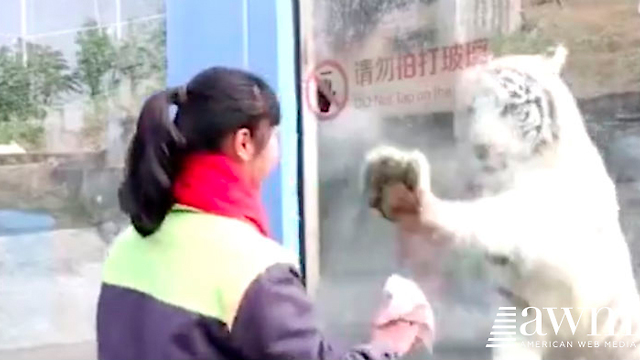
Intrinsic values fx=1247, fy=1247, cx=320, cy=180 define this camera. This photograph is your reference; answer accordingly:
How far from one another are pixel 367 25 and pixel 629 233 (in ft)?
3.25

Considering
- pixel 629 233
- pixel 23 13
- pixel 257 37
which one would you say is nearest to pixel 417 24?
pixel 257 37

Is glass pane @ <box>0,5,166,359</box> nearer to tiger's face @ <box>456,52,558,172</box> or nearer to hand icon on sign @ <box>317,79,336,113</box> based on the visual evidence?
hand icon on sign @ <box>317,79,336,113</box>

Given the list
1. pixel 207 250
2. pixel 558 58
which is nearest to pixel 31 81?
pixel 558 58

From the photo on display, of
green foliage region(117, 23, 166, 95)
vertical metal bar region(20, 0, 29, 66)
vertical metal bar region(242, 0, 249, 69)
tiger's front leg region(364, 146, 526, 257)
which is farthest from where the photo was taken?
vertical metal bar region(20, 0, 29, 66)

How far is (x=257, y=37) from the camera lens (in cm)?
379

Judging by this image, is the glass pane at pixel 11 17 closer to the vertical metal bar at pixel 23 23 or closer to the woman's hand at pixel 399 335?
the vertical metal bar at pixel 23 23

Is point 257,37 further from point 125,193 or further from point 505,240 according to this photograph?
point 125,193

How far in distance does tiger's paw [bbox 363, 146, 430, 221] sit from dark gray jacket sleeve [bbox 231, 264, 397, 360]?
60.7 inches

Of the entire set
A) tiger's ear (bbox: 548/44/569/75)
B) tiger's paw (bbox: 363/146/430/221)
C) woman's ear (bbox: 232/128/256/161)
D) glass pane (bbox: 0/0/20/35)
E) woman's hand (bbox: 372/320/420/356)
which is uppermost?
glass pane (bbox: 0/0/20/35)

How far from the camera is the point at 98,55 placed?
4184 mm

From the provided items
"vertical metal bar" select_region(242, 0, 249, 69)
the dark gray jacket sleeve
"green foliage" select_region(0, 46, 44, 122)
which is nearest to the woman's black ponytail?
the dark gray jacket sleeve

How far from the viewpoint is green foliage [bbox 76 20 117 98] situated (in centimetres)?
418

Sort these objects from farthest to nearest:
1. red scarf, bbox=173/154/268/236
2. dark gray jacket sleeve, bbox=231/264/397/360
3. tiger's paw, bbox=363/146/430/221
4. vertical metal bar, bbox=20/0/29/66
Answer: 1. vertical metal bar, bbox=20/0/29/66
2. tiger's paw, bbox=363/146/430/221
3. red scarf, bbox=173/154/268/236
4. dark gray jacket sleeve, bbox=231/264/397/360

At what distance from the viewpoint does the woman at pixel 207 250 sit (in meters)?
1.98
